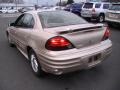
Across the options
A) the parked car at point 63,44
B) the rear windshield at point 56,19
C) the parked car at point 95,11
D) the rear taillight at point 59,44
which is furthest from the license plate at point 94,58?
the parked car at point 95,11

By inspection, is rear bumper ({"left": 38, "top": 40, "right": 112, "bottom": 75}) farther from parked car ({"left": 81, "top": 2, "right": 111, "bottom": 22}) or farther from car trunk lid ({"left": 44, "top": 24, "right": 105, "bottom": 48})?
parked car ({"left": 81, "top": 2, "right": 111, "bottom": 22})

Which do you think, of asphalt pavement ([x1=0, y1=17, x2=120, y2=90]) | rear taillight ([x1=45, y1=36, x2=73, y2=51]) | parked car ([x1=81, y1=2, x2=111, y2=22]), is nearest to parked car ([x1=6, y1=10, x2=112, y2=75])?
rear taillight ([x1=45, y1=36, x2=73, y2=51])

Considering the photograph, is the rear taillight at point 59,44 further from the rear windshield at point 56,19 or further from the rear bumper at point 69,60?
the rear windshield at point 56,19

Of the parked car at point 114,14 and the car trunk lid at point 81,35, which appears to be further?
the parked car at point 114,14

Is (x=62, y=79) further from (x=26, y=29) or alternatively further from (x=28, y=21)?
(x=28, y=21)

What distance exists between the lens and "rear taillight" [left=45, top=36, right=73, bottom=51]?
3506 millimetres

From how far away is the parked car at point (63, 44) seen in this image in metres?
3.48

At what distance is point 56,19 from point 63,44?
118 centimetres

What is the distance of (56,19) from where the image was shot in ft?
14.7

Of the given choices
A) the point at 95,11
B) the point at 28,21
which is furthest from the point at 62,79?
the point at 95,11

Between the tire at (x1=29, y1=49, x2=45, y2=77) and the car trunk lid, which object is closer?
the car trunk lid

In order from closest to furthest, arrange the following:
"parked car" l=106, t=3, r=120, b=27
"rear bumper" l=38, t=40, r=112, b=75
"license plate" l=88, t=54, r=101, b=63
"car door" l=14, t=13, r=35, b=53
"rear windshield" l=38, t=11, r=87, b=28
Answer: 1. "rear bumper" l=38, t=40, r=112, b=75
2. "license plate" l=88, t=54, r=101, b=63
3. "rear windshield" l=38, t=11, r=87, b=28
4. "car door" l=14, t=13, r=35, b=53
5. "parked car" l=106, t=3, r=120, b=27

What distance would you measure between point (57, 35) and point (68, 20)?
1.13 metres

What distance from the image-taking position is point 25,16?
5.21 meters
